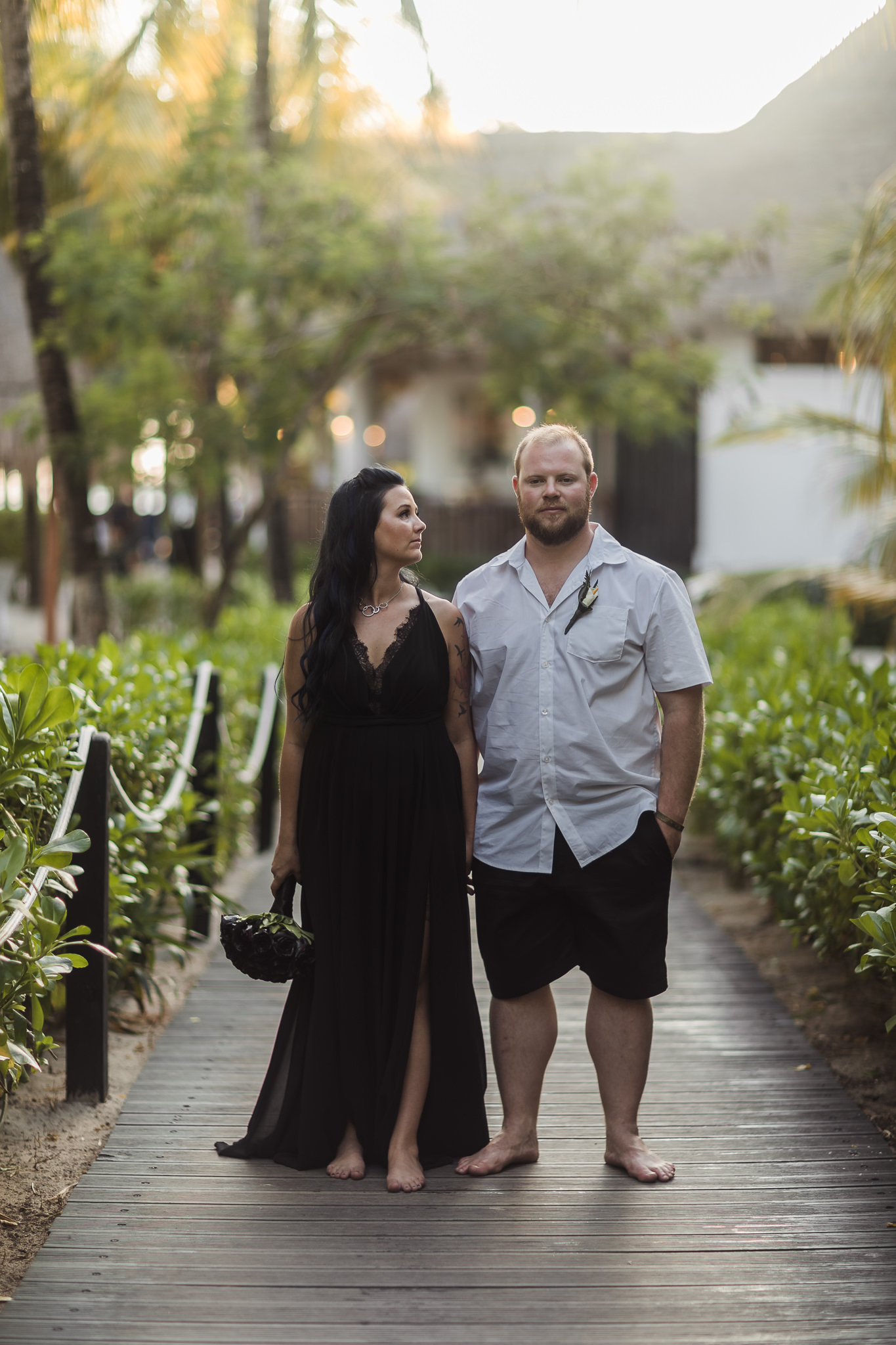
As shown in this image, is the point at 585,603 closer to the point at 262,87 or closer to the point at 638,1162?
the point at 638,1162

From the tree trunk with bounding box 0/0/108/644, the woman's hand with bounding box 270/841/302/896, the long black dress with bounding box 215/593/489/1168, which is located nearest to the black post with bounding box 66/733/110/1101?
the woman's hand with bounding box 270/841/302/896

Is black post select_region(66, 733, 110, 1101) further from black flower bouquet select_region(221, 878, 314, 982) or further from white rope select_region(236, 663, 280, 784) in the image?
white rope select_region(236, 663, 280, 784)

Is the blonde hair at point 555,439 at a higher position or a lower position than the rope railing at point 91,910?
higher

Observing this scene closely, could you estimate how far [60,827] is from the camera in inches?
137

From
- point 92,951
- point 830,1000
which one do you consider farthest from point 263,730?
point 830,1000

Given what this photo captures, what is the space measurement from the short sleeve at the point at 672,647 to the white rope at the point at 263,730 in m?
3.66

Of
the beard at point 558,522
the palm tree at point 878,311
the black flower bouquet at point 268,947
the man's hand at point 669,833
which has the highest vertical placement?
the palm tree at point 878,311

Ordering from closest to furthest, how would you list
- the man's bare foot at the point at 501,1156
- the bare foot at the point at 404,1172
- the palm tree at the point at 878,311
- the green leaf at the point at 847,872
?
the bare foot at the point at 404,1172 < the man's bare foot at the point at 501,1156 < the green leaf at the point at 847,872 < the palm tree at the point at 878,311

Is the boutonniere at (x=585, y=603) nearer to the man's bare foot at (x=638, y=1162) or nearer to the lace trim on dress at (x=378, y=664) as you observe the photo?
the lace trim on dress at (x=378, y=664)

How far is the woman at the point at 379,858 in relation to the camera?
11.4 ft

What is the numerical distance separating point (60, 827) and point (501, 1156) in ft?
4.88

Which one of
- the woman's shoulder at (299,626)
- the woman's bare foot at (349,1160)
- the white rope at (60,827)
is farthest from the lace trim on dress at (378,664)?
the woman's bare foot at (349,1160)

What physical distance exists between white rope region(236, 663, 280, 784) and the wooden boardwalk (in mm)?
2745

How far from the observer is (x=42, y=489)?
23.7m
